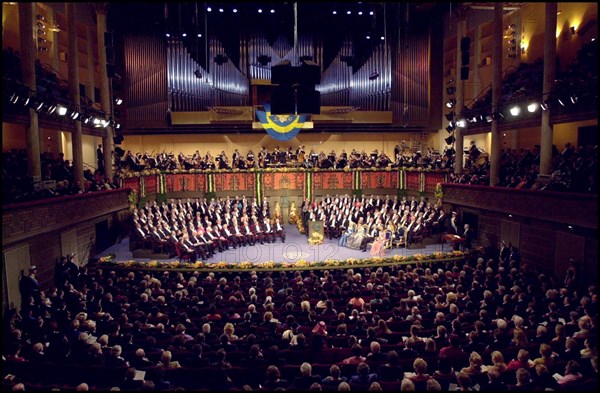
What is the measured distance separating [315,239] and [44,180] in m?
10.0

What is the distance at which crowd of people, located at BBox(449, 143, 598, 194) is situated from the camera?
38.0 feet

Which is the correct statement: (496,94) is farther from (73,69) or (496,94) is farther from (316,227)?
(73,69)

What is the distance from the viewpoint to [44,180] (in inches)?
561

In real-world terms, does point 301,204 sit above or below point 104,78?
below

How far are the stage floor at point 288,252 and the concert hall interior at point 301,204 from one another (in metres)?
0.17

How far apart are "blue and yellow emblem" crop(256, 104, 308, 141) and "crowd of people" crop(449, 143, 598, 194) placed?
868cm

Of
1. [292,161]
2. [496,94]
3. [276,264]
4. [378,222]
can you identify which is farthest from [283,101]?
[292,161]

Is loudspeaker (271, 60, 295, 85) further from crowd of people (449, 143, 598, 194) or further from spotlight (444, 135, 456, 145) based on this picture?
spotlight (444, 135, 456, 145)

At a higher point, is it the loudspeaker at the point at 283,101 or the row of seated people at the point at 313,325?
the loudspeaker at the point at 283,101

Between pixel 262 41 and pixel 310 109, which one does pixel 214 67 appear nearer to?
pixel 262 41

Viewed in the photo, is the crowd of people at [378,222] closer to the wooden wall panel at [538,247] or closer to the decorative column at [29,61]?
the wooden wall panel at [538,247]

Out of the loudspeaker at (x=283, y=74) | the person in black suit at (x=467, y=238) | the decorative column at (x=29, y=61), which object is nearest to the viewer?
the loudspeaker at (x=283, y=74)

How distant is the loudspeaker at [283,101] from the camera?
1138 cm

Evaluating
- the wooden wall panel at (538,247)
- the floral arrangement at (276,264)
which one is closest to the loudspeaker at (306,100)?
the floral arrangement at (276,264)
